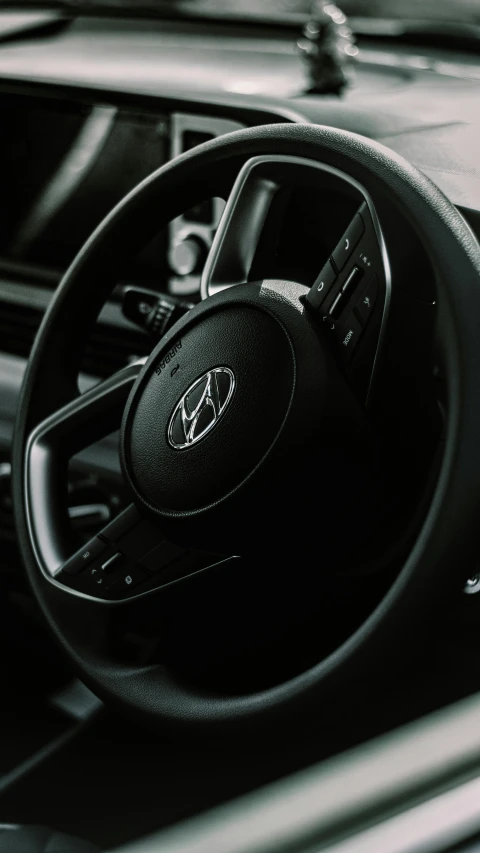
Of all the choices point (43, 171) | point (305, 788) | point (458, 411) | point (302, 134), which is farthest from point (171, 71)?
point (305, 788)

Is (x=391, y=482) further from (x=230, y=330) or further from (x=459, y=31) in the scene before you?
(x=459, y=31)

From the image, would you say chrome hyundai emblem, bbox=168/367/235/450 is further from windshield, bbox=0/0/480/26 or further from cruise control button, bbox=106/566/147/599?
windshield, bbox=0/0/480/26

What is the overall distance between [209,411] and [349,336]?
0.52 feet

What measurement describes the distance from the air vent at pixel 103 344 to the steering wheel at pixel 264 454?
0.40 metres

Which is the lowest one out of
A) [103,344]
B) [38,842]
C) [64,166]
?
[38,842]

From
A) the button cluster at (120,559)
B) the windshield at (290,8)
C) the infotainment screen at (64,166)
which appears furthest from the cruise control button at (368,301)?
the windshield at (290,8)

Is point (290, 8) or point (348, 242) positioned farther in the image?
point (290, 8)

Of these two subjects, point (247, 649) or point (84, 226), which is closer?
point (247, 649)

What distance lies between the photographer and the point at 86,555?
1.23 meters

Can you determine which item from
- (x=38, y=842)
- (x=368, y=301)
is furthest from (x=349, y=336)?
(x=38, y=842)

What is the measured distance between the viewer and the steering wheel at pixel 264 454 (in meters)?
0.95

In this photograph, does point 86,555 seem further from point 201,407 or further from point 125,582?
point 201,407

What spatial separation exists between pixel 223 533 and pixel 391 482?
174 mm

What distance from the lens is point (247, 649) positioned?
1222 mm
